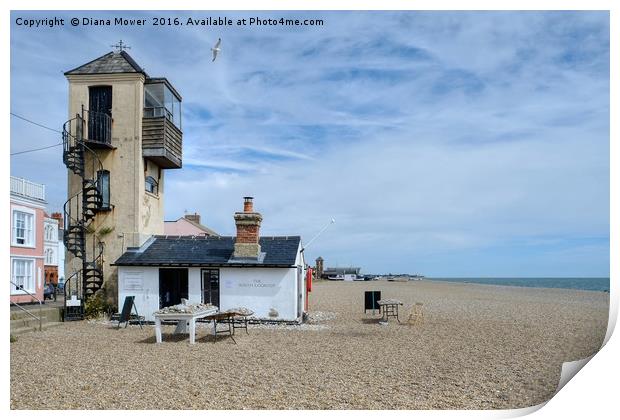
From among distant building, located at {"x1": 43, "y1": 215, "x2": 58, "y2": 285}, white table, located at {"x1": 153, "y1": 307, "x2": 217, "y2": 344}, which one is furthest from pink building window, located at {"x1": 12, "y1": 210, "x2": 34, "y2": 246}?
distant building, located at {"x1": 43, "y1": 215, "x2": 58, "y2": 285}

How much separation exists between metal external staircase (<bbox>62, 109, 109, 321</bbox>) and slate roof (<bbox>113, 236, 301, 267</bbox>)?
46.2 inches

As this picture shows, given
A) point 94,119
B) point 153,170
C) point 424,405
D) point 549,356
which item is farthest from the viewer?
point 153,170

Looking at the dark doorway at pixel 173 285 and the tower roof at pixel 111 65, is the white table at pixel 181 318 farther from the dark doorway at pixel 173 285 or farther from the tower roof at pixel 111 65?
the tower roof at pixel 111 65

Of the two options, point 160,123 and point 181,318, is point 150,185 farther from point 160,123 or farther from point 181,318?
point 181,318

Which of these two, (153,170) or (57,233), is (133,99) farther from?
(57,233)

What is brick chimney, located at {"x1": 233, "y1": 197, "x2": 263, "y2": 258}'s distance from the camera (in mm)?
15737

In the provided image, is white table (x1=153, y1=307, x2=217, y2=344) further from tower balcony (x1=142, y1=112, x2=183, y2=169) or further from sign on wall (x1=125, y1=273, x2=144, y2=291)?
tower balcony (x1=142, y1=112, x2=183, y2=169)

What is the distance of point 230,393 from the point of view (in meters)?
7.41

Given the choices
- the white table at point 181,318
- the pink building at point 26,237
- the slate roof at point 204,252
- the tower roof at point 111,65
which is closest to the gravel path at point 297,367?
the white table at point 181,318

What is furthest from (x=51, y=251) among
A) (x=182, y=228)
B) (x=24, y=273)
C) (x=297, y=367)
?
(x=297, y=367)

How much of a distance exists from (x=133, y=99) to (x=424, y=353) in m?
11.7

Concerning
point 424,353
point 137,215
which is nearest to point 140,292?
point 137,215

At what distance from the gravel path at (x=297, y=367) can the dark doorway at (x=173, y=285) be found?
164 cm

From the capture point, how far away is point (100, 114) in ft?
55.1
